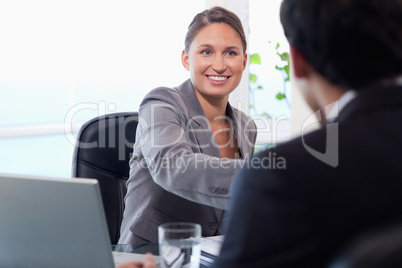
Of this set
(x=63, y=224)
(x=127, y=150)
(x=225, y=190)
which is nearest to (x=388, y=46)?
(x=63, y=224)

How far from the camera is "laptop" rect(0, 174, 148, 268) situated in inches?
40.5

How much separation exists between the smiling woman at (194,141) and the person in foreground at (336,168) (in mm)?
817

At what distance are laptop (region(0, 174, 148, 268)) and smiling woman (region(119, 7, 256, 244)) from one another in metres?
0.56

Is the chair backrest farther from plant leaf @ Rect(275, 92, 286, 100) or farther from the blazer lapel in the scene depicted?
plant leaf @ Rect(275, 92, 286, 100)

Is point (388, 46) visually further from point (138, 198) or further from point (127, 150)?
point (127, 150)

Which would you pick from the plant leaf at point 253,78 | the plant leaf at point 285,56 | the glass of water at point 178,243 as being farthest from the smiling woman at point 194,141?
the plant leaf at point 253,78

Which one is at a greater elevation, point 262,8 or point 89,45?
point 262,8

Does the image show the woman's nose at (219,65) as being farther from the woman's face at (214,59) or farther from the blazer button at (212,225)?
the blazer button at (212,225)

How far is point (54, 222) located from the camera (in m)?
1.08

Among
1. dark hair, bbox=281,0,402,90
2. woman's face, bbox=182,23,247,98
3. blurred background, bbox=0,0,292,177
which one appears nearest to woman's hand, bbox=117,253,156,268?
dark hair, bbox=281,0,402,90

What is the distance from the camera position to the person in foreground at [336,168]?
27.2 inches

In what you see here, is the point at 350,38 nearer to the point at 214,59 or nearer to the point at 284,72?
the point at 214,59

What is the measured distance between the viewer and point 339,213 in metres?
0.69

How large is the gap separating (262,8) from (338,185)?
2.89 metres
